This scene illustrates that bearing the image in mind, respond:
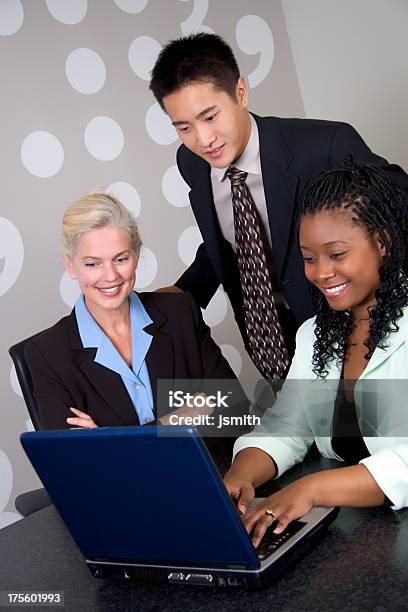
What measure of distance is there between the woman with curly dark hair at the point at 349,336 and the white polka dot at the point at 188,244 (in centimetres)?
229

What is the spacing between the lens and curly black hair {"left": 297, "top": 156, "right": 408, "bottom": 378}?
1634 millimetres

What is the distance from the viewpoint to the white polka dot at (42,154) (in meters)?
3.60

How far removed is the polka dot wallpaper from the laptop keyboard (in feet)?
8.26

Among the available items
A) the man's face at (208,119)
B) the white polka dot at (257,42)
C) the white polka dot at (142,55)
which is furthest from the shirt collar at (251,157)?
the white polka dot at (257,42)

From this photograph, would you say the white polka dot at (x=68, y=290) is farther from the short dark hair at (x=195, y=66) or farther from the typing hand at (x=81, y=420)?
the typing hand at (x=81, y=420)

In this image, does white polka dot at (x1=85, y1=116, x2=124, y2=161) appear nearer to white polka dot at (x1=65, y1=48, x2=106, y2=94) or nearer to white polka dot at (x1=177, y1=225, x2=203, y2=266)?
white polka dot at (x1=65, y1=48, x2=106, y2=94)

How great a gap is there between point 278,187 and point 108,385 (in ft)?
2.48

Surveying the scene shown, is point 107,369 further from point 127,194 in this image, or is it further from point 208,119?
point 127,194

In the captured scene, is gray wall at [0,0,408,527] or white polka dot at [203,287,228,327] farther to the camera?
white polka dot at [203,287,228,327]

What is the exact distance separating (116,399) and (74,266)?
39cm

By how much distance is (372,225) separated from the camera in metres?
1.63

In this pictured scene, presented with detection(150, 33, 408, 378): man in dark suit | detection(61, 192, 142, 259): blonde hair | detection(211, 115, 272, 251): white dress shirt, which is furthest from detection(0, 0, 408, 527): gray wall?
detection(61, 192, 142, 259): blonde hair

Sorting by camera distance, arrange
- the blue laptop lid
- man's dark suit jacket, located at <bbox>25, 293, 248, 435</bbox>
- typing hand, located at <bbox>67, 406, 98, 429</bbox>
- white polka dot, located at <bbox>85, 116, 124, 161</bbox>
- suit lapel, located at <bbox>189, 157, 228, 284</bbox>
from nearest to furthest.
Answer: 1. the blue laptop lid
2. typing hand, located at <bbox>67, 406, 98, 429</bbox>
3. man's dark suit jacket, located at <bbox>25, 293, 248, 435</bbox>
4. suit lapel, located at <bbox>189, 157, 228, 284</bbox>
5. white polka dot, located at <bbox>85, 116, 124, 161</bbox>

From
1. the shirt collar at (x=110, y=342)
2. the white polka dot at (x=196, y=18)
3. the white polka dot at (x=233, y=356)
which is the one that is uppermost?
the white polka dot at (x=196, y=18)
